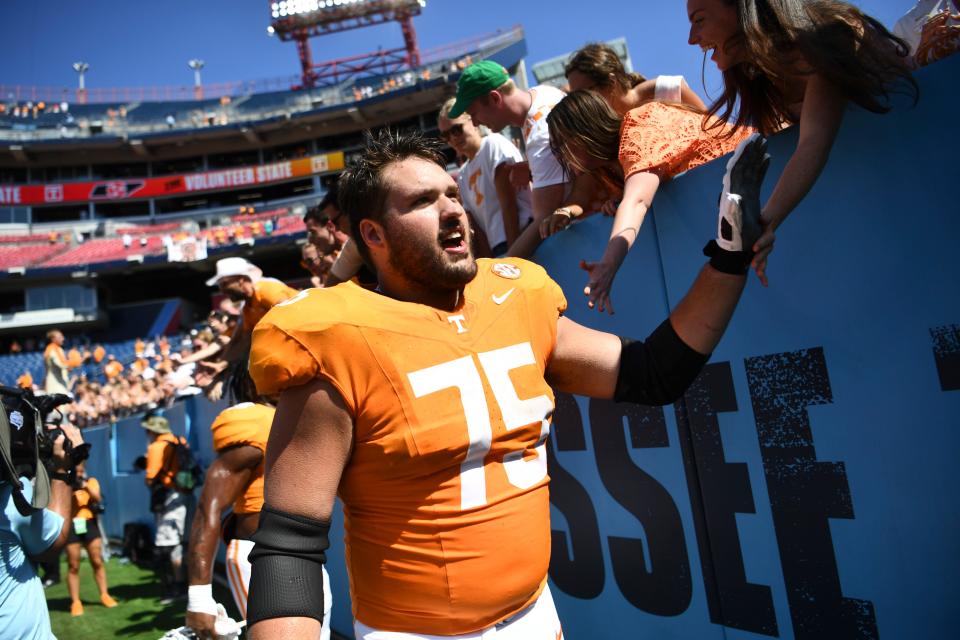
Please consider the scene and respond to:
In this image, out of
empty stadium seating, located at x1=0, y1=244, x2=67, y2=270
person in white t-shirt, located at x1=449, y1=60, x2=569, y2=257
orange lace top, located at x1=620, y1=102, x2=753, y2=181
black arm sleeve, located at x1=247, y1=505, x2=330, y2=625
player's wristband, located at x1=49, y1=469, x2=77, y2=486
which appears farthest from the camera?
empty stadium seating, located at x1=0, y1=244, x2=67, y2=270

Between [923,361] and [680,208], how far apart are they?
34.2 inches

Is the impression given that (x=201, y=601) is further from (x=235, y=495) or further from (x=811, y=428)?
(x=811, y=428)

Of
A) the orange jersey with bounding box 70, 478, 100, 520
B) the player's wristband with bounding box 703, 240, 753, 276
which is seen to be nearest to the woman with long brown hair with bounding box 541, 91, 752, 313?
the player's wristband with bounding box 703, 240, 753, 276

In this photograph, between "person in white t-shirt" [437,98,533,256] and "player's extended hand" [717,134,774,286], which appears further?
"person in white t-shirt" [437,98,533,256]

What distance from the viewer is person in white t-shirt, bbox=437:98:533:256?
3.17 meters

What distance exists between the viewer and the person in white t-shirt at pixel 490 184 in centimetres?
317

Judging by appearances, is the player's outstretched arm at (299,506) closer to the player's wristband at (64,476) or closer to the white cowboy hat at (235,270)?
the player's wristband at (64,476)

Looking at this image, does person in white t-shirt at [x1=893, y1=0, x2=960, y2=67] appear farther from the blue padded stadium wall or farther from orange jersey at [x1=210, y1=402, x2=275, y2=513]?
orange jersey at [x1=210, y1=402, x2=275, y2=513]

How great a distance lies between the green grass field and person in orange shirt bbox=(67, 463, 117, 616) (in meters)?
0.13

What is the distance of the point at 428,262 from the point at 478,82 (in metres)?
1.65

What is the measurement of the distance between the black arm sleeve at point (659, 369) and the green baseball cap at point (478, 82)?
171 cm

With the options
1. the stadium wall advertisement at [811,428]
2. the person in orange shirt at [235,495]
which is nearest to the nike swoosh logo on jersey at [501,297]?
the stadium wall advertisement at [811,428]

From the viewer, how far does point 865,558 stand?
5.69 ft

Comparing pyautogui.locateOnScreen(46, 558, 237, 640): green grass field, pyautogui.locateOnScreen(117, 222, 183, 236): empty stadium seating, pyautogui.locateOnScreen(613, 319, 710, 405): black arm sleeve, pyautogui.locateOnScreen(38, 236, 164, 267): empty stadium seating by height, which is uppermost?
pyautogui.locateOnScreen(117, 222, 183, 236): empty stadium seating
